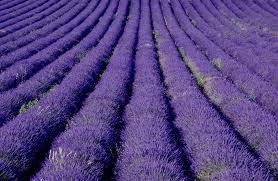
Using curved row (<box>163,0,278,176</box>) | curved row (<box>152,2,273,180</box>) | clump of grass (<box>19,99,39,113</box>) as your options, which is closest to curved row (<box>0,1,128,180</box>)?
clump of grass (<box>19,99,39,113</box>)

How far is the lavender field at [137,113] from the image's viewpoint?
4438 mm

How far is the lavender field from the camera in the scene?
14.6 feet

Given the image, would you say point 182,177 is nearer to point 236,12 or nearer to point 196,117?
point 196,117

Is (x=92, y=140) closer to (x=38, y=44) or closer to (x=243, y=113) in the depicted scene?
(x=243, y=113)


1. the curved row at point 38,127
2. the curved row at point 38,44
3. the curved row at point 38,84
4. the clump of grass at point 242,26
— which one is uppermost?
the curved row at point 38,127

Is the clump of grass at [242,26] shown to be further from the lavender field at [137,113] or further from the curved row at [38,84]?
the curved row at [38,84]

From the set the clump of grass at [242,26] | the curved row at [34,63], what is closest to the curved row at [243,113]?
the curved row at [34,63]

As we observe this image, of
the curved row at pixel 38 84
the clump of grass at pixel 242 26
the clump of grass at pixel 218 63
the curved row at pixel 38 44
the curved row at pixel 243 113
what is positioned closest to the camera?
the curved row at pixel 243 113

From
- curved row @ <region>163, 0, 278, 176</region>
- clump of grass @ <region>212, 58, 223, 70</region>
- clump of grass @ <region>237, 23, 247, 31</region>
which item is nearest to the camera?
curved row @ <region>163, 0, 278, 176</region>

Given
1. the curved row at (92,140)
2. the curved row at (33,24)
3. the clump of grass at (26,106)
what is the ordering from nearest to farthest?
the curved row at (92,140)
the clump of grass at (26,106)
the curved row at (33,24)

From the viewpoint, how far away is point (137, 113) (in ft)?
21.2

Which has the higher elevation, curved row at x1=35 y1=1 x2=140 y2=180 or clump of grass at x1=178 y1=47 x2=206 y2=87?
curved row at x1=35 y1=1 x2=140 y2=180

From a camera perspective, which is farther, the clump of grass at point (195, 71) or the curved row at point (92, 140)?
the clump of grass at point (195, 71)

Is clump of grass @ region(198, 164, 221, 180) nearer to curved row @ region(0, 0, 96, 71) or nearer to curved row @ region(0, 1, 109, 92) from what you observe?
curved row @ region(0, 1, 109, 92)
